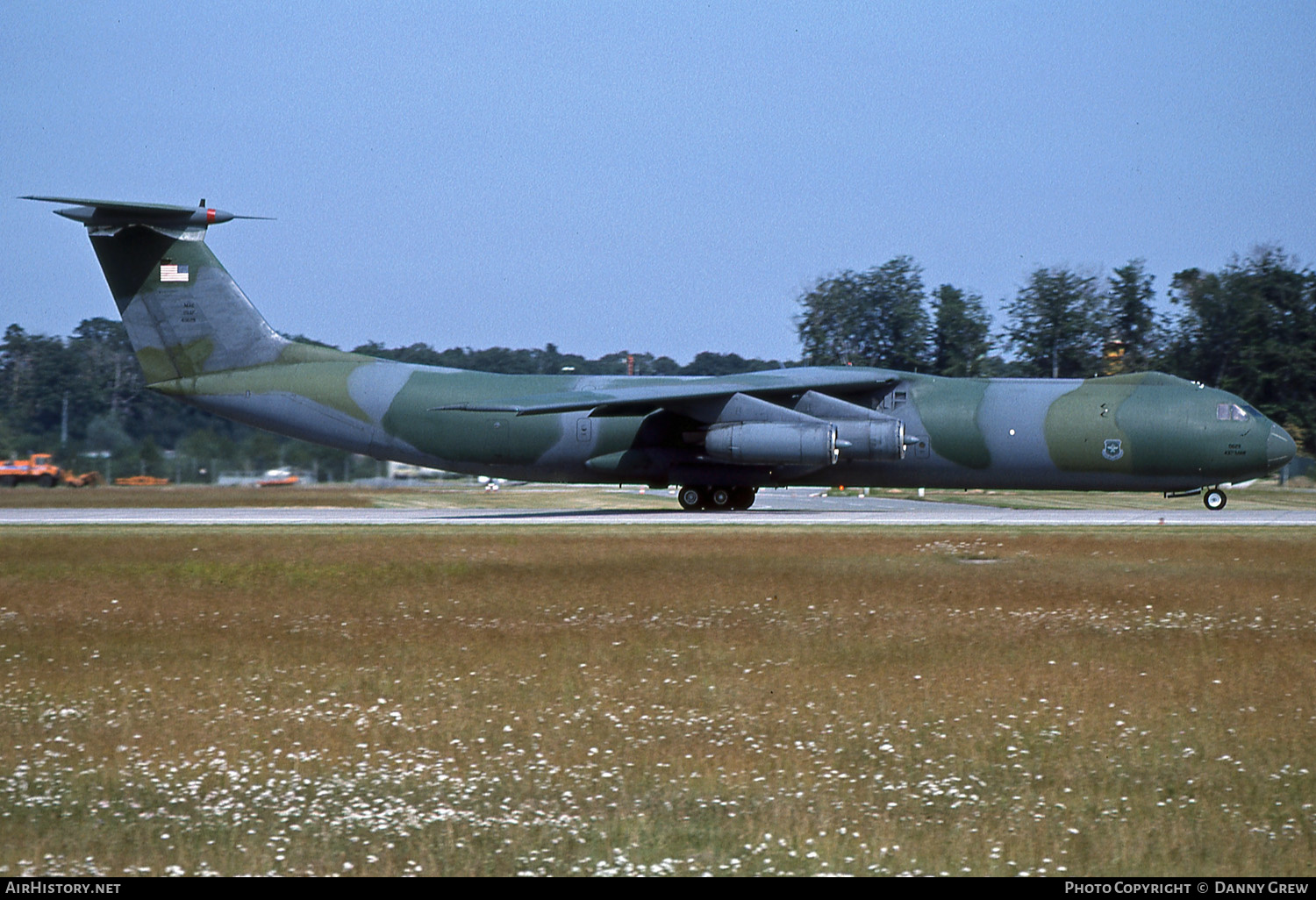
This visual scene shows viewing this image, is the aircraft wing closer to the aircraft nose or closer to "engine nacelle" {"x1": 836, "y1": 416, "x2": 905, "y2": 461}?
"engine nacelle" {"x1": 836, "y1": 416, "x2": 905, "y2": 461}

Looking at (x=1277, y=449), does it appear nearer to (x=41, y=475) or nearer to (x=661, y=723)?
(x=661, y=723)

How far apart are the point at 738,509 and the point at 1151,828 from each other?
2328cm

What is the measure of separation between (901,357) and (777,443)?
90.3 ft

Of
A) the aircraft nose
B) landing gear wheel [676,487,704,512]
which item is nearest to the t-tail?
landing gear wheel [676,487,704,512]

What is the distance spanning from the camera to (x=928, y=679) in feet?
32.0

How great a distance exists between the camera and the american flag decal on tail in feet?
92.8

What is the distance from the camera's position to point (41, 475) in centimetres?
4547

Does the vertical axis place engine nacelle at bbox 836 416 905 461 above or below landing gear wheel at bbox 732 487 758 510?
above

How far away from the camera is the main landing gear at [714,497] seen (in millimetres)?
29234

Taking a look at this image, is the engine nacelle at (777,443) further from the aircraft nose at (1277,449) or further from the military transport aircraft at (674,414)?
the aircraft nose at (1277,449)

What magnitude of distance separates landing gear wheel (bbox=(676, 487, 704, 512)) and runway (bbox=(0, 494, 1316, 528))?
1.60ft

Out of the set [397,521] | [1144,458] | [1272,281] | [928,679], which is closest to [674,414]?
[397,521]
